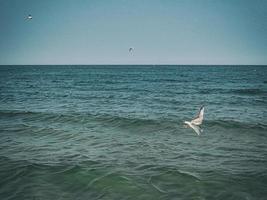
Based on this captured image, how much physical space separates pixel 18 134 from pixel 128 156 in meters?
7.69

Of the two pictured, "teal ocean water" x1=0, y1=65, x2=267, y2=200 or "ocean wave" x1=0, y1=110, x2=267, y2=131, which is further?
"ocean wave" x1=0, y1=110, x2=267, y2=131

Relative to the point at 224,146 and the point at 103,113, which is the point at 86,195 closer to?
the point at 224,146

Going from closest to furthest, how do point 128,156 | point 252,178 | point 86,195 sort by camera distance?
point 86,195 → point 252,178 → point 128,156

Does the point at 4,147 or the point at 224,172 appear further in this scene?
the point at 4,147

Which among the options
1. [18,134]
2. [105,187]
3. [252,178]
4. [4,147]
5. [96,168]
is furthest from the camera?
[18,134]

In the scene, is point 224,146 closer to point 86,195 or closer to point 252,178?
point 252,178

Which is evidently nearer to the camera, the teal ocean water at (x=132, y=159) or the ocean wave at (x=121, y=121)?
the teal ocean water at (x=132, y=159)

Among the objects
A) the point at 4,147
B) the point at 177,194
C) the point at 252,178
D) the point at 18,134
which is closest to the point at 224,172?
the point at 252,178

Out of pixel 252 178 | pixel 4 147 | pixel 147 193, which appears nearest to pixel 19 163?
pixel 4 147

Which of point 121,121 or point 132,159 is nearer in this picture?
point 132,159

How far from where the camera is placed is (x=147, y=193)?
8.66 m

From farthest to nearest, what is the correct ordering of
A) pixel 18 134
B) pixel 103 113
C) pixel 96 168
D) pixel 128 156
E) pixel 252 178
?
1. pixel 103 113
2. pixel 18 134
3. pixel 128 156
4. pixel 96 168
5. pixel 252 178

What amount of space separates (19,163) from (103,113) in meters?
12.9

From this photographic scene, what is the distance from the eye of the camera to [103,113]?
2394 centimetres
